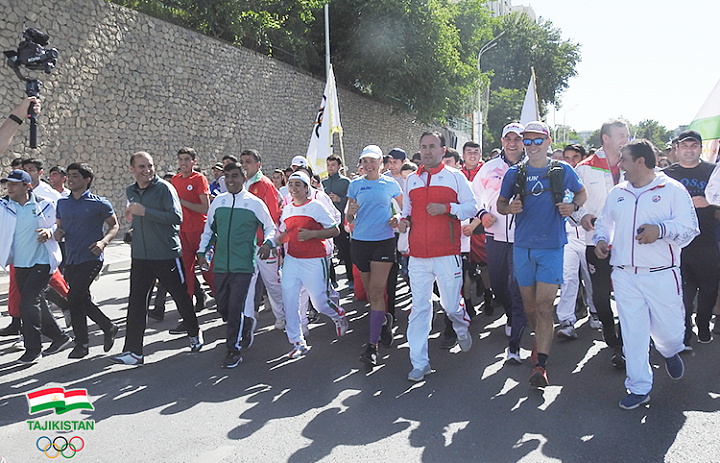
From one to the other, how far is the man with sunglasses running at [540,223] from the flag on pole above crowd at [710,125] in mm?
2258

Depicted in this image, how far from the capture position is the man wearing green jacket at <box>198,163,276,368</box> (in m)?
5.89

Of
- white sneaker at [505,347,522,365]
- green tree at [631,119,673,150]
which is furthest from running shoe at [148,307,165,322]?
green tree at [631,119,673,150]

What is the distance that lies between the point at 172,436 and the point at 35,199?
3431mm

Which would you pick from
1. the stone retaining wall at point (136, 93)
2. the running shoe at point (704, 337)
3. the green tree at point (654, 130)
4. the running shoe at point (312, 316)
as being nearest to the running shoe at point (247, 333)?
the running shoe at point (312, 316)

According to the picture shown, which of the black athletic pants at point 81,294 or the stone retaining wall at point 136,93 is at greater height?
the stone retaining wall at point 136,93

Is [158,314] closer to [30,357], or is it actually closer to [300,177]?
[30,357]

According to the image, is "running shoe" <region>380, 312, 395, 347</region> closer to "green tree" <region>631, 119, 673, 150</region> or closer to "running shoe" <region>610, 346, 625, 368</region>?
"running shoe" <region>610, 346, 625, 368</region>

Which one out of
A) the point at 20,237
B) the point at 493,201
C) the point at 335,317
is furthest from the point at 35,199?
the point at 493,201

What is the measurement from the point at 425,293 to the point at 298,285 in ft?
4.63

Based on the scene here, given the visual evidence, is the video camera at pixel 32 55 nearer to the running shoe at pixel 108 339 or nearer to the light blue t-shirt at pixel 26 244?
the light blue t-shirt at pixel 26 244

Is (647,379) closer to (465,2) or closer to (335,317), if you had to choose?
(335,317)

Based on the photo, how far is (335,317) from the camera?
6516mm

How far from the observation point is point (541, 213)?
4.88m

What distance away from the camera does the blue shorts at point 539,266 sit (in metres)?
4.85
